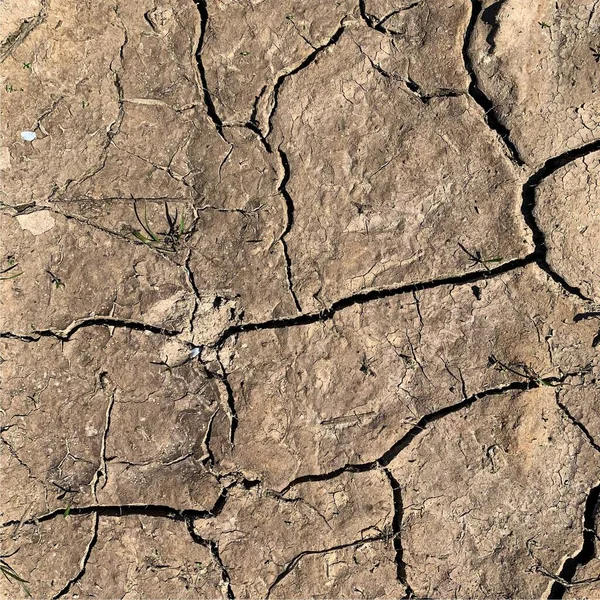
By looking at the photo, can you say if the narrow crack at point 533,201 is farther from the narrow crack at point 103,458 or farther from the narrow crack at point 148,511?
the narrow crack at point 103,458

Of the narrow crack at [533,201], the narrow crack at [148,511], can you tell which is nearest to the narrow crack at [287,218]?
the narrow crack at [148,511]

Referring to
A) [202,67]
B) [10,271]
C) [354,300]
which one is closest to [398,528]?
[354,300]

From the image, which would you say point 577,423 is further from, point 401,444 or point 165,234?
point 165,234

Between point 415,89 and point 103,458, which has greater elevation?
point 415,89

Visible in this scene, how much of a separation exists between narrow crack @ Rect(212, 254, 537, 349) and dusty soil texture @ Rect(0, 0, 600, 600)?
11 mm

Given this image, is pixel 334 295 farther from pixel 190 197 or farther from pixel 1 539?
pixel 1 539

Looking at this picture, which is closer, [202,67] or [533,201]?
[533,201]

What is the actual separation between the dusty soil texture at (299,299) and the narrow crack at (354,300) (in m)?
0.01

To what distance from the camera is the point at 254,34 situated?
3.12 metres

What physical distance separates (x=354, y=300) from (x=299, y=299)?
0.27 m

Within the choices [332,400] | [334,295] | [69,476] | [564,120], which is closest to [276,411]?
[332,400]

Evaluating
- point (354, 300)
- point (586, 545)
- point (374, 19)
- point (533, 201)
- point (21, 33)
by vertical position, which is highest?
point (21, 33)

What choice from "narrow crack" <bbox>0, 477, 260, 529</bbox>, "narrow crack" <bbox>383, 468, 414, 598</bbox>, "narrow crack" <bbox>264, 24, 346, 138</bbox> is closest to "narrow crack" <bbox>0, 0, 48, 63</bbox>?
"narrow crack" <bbox>264, 24, 346, 138</bbox>

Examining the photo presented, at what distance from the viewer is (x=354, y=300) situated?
308 centimetres
